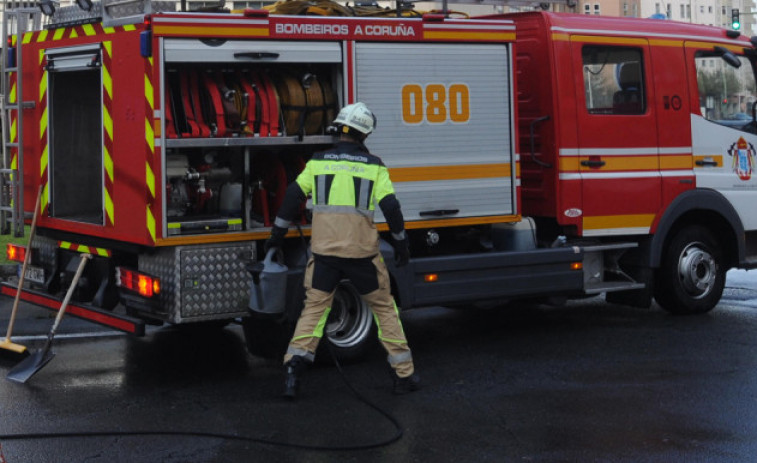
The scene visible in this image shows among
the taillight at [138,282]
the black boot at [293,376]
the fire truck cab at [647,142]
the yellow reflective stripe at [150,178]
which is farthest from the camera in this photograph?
the fire truck cab at [647,142]

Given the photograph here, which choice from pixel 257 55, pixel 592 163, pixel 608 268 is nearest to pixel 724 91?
pixel 592 163

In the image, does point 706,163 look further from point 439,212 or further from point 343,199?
point 343,199

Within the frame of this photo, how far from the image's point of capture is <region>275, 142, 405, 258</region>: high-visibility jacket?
22.4ft

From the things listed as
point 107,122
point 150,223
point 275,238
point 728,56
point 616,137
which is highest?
point 728,56

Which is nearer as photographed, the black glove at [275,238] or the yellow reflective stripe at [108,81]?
the black glove at [275,238]

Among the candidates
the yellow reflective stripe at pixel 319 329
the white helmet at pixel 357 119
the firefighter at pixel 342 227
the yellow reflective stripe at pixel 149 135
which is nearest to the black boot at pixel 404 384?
the firefighter at pixel 342 227

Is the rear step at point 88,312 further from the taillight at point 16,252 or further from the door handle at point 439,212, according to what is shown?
the door handle at point 439,212

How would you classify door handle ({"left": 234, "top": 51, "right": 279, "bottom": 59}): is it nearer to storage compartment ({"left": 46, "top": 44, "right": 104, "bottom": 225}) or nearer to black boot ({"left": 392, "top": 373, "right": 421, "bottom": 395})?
storage compartment ({"left": 46, "top": 44, "right": 104, "bottom": 225})

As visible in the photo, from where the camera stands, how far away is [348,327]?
304 inches

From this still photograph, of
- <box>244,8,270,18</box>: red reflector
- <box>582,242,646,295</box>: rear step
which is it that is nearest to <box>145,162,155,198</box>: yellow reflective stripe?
<box>244,8,270,18</box>: red reflector

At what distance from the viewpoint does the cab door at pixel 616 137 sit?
8.86 m

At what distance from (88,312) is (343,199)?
1899 millimetres

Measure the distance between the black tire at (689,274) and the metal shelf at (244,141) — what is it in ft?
11.4

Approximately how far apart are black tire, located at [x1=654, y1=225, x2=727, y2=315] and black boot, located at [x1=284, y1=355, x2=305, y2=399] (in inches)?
157
